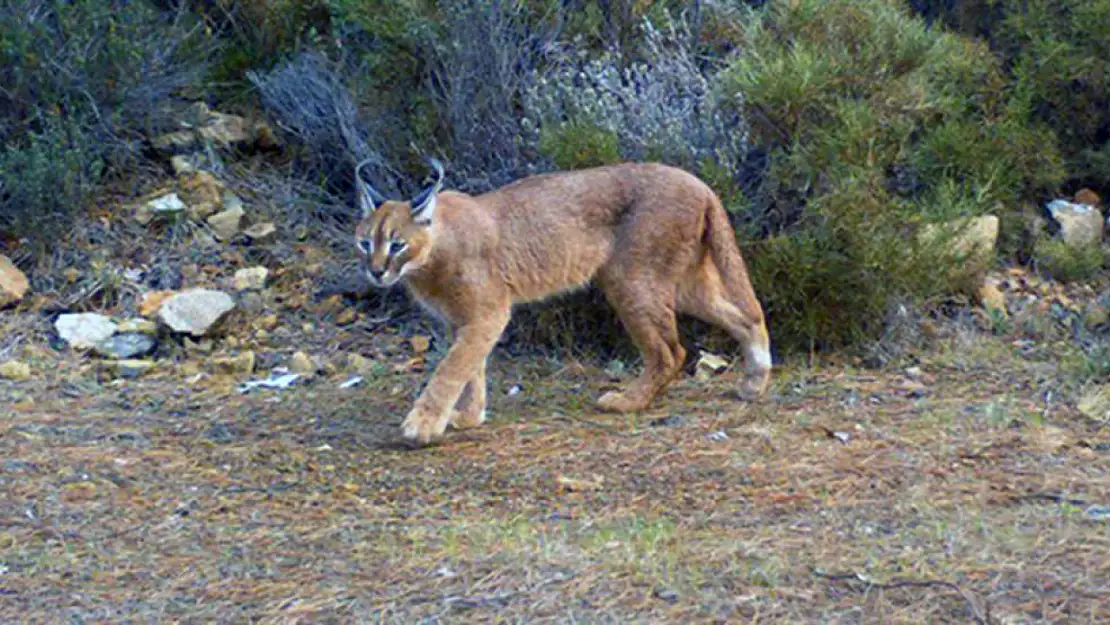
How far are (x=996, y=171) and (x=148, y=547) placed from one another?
527 centimetres

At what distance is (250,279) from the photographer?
8.52 m

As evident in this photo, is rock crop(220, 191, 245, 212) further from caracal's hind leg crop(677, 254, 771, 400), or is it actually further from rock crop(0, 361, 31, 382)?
caracal's hind leg crop(677, 254, 771, 400)

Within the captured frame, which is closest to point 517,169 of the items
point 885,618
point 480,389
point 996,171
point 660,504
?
point 480,389

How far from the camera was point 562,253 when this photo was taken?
700cm

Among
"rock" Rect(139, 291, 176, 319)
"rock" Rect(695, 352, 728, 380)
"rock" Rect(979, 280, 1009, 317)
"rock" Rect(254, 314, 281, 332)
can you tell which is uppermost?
"rock" Rect(979, 280, 1009, 317)

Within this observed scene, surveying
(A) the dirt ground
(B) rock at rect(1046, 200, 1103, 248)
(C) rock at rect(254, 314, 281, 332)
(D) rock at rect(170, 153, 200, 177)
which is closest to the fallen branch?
(A) the dirt ground

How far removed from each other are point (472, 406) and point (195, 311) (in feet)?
6.52

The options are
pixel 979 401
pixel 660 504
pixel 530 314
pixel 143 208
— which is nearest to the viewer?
pixel 660 504

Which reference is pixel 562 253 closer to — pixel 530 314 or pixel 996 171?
pixel 530 314

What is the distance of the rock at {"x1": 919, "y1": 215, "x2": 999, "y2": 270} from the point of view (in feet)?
25.5

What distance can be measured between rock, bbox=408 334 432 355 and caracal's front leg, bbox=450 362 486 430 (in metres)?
1.08

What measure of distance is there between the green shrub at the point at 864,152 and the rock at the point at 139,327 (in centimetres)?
312

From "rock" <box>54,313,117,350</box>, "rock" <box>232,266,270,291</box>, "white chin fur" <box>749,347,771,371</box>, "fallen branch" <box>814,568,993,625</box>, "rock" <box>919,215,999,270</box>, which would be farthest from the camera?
"rock" <box>232,266,270,291</box>

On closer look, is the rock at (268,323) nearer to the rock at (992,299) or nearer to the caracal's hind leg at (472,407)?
the caracal's hind leg at (472,407)
